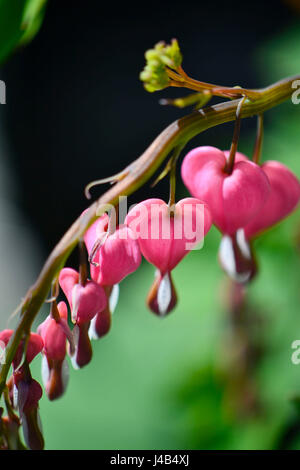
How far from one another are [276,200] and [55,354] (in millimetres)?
333

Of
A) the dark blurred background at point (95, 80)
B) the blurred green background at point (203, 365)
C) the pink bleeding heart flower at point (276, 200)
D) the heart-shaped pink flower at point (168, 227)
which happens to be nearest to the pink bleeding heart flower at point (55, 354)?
the heart-shaped pink flower at point (168, 227)

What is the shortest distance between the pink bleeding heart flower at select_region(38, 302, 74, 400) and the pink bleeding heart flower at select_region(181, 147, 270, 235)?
0.22 m

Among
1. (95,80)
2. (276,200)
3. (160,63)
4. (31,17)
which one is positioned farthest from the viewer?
(95,80)

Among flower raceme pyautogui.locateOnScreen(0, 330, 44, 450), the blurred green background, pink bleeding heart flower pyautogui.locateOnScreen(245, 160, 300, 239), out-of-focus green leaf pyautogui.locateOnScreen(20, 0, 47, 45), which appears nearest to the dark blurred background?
the blurred green background

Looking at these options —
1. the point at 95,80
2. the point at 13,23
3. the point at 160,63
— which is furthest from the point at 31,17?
the point at 95,80

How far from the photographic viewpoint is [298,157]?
6.23 feet

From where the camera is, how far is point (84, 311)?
0.69 m

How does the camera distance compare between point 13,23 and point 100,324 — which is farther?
point 13,23

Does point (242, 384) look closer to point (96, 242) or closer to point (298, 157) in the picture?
point (298, 157)

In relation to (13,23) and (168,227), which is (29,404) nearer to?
(168,227)

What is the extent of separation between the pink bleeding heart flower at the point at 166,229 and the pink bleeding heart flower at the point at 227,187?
0.02 meters

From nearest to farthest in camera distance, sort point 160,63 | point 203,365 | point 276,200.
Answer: point 160,63 → point 276,200 → point 203,365
